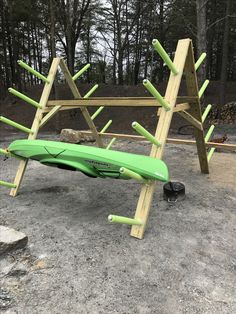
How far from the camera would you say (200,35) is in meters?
9.98

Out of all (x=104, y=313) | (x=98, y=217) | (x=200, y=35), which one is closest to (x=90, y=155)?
(x=98, y=217)

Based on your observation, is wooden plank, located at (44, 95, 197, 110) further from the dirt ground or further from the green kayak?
the dirt ground

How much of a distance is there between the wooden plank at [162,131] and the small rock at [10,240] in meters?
0.90

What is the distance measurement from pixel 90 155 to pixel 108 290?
1.03 m

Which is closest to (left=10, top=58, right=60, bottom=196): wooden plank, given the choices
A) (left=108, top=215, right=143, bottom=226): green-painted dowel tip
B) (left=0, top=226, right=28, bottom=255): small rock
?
(left=0, top=226, right=28, bottom=255): small rock

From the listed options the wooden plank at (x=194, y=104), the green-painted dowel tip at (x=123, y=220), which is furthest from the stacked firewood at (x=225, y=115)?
the green-painted dowel tip at (x=123, y=220)

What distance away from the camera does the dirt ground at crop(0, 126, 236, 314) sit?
1.72 meters

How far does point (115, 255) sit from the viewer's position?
2.19 metres

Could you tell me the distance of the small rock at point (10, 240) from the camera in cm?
214

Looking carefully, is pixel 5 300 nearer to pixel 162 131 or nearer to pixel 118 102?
pixel 162 131

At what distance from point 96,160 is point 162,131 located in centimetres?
68

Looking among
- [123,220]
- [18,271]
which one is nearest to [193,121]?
[123,220]

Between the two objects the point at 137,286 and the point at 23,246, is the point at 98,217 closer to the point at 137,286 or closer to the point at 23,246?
the point at 23,246

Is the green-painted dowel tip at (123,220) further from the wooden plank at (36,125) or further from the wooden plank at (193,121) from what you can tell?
the wooden plank at (36,125)
